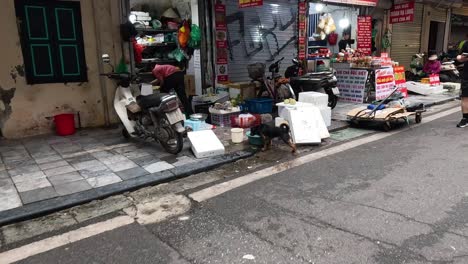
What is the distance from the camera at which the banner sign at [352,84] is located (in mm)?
10539

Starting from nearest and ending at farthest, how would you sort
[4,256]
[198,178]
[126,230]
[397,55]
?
[4,256]
[126,230]
[198,178]
[397,55]

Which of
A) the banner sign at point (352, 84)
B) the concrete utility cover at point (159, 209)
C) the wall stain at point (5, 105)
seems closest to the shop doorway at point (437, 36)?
the banner sign at point (352, 84)

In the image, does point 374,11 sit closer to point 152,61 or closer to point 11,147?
point 152,61

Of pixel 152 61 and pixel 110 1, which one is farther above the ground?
pixel 110 1

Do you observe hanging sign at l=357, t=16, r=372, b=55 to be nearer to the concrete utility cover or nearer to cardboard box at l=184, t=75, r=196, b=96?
cardboard box at l=184, t=75, r=196, b=96

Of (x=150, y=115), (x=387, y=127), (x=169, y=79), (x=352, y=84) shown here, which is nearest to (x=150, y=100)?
(x=150, y=115)

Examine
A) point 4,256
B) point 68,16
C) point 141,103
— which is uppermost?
point 68,16

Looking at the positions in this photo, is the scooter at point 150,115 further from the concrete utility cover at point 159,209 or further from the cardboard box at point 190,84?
the cardboard box at point 190,84

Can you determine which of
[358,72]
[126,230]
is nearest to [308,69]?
[358,72]

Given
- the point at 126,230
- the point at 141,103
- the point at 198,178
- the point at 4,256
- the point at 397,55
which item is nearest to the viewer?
the point at 4,256

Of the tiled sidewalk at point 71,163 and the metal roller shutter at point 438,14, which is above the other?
the metal roller shutter at point 438,14

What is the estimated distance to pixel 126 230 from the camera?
12.0ft

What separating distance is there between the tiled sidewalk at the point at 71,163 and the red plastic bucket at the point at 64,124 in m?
0.18

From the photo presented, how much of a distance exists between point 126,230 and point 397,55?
15.8 m
